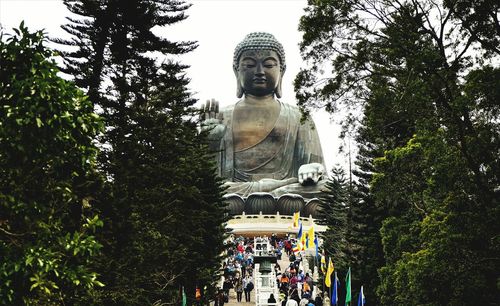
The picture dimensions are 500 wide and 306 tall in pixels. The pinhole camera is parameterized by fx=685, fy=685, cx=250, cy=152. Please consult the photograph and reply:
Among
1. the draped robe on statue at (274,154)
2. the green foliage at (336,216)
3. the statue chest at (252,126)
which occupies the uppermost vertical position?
the statue chest at (252,126)

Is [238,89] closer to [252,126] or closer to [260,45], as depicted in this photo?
[252,126]

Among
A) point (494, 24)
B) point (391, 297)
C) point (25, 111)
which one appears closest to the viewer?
point (25, 111)

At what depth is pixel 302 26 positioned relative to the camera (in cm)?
1163

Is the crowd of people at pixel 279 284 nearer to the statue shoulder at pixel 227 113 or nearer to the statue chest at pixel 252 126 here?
the statue chest at pixel 252 126

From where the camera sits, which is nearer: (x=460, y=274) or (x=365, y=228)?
(x=460, y=274)

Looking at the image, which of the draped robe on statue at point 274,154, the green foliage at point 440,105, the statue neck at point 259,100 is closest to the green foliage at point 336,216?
the draped robe on statue at point 274,154

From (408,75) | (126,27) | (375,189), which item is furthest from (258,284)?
(408,75)

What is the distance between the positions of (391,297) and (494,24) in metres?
7.31

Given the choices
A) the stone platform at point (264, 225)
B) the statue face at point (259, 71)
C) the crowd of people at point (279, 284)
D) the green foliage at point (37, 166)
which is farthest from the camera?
the statue face at point (259, 71)

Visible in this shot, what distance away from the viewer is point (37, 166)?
7.12 meters

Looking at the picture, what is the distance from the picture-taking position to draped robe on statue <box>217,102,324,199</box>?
1694 inches

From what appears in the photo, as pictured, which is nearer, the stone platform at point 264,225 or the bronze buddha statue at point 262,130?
the stone platform at point 264,225

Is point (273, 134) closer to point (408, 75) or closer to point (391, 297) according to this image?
point (391, 297)

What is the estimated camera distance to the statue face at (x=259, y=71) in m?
42.9
